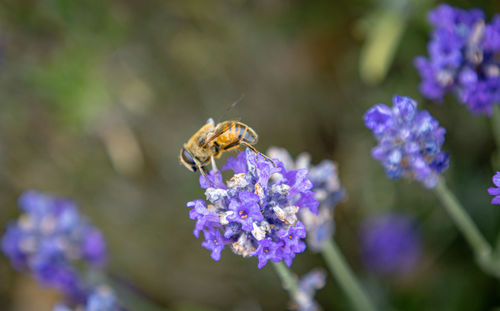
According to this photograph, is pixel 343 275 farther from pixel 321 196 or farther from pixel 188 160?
pixel 188 160

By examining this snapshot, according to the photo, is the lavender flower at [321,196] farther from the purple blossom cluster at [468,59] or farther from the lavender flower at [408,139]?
the purple blossom cluster at [468,59]

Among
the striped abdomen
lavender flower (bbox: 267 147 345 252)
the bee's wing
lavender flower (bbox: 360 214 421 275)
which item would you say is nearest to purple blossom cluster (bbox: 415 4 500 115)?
lavender flower (bbox: 267 147 345 252)

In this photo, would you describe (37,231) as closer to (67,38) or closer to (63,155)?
(63,155)

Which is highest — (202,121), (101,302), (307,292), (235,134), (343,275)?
(202,121)

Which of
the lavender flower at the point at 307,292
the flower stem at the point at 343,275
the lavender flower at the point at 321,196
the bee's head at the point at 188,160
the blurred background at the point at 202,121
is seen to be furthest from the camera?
the blurred background at the point at 202,121

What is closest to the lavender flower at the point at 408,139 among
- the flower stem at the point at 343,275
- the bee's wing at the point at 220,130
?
the bee's wing at the point at 220,130

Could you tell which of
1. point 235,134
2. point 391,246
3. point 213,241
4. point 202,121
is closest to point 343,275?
point 235,134

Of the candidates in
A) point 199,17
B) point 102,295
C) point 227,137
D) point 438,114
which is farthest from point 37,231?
point 438,114
